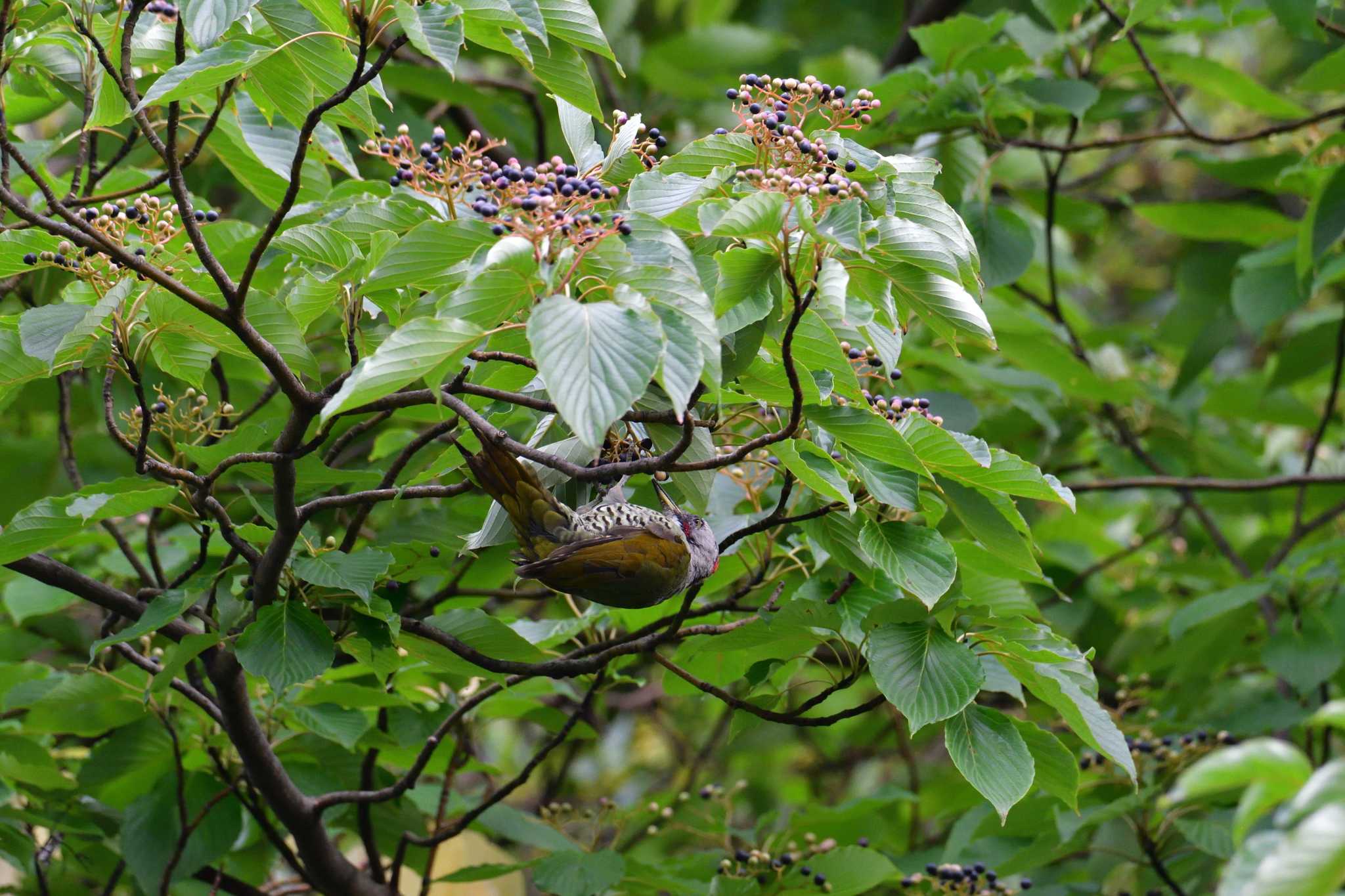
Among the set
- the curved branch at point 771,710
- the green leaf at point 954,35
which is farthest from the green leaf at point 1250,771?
the green leaf at point 954,35

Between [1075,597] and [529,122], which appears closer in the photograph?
[1075,597]

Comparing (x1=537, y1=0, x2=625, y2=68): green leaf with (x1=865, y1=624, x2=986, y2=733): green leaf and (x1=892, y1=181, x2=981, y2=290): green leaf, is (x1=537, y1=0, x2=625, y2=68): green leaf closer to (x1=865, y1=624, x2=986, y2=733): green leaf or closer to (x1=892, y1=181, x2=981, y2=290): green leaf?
(x1=892, y1=181, x2=981, y2=290): green leaf

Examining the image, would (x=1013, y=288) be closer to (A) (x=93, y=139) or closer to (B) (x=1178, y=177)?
(A) (x=93, y=139)

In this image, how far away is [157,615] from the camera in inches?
91.2

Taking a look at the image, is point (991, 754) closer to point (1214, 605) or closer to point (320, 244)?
point (320, 244)

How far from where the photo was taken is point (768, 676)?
261cm

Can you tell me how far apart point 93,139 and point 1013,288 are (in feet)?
11.2

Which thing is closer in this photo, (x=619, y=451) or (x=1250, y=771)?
(x=1250, y=771)

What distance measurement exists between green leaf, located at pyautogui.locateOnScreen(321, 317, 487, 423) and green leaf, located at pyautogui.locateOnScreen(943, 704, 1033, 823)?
1.11 meters

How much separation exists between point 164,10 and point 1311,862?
2337mm

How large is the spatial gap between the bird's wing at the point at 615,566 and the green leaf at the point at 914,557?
35 cm

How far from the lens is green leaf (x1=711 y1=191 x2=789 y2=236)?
1.71 meters

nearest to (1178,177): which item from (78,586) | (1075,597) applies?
(1075,597)

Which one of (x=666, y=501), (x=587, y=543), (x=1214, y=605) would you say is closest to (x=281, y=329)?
(x=587, y=543)
